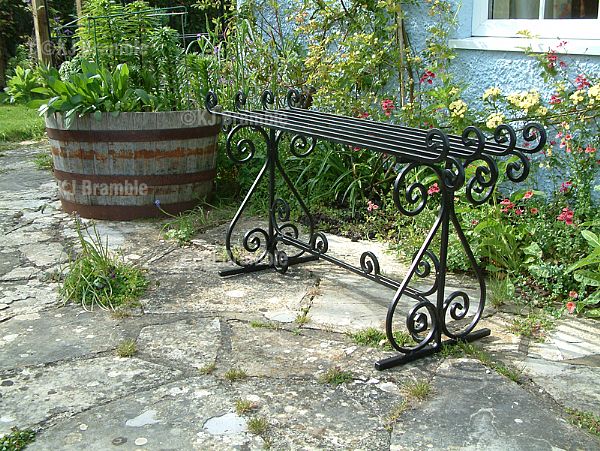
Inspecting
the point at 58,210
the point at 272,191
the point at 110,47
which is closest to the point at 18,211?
the point at 58,210

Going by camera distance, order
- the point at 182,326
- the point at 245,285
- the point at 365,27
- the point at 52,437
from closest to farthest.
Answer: the point at 52,437 → the point at 182,326 → the point at 245,285 → the point at 365,27

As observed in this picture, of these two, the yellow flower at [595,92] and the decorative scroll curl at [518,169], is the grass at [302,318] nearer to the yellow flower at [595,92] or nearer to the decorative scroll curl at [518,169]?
the decorative scroll curl at [518,169]

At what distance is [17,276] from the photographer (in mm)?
3848

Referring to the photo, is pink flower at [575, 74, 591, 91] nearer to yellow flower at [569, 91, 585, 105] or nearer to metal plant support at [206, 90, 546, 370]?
yellow flower at [569, 91, 585, 105]

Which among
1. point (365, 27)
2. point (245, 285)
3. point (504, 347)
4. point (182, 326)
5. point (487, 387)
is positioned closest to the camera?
point (487, 387)

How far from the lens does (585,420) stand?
7.57 feet

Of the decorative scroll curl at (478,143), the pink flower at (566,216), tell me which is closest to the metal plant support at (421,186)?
the decorative scroll curl at (478,143)

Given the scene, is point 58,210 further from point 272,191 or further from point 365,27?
point 365,27

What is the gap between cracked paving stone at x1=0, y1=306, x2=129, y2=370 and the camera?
2.88 m

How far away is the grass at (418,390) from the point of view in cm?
249

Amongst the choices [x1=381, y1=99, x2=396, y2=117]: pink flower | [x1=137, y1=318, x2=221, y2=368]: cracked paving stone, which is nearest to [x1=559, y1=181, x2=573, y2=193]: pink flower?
[x1=381, y1=99, x2=396, y2=117]: pink flower

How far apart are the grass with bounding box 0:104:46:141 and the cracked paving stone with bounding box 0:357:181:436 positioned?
5.52 meters

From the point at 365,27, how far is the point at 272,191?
1.82 meters

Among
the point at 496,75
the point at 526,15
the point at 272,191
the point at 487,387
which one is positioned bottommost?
the point at 487,387
